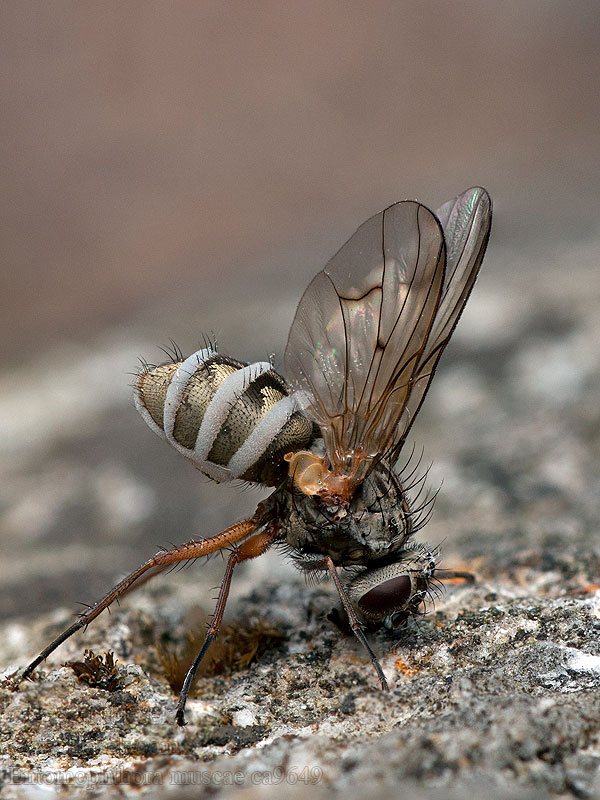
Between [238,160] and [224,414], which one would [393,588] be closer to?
[224,414]

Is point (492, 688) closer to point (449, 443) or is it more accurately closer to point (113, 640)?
point (113, 640)

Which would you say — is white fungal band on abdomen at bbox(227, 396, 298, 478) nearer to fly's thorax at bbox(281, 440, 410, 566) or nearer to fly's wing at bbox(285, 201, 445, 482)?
fly's wing at bbox(285, 201, 445, 482)

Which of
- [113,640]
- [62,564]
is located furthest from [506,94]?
[113,640]

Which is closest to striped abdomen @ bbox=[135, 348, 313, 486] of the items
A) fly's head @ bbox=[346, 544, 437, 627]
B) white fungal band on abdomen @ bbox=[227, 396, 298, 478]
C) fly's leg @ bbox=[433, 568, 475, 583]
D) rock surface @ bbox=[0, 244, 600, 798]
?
white fungal band on abdomen @ bbox=[227, 396, 298, 478]

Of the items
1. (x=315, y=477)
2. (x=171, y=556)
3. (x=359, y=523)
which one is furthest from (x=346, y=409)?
(x=171, y=556)

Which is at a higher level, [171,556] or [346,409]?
[346,409]

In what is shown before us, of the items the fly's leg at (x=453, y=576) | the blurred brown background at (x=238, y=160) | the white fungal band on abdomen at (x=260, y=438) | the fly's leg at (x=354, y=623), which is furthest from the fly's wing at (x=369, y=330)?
the blurred brown background at (x=238, y=160)
